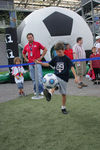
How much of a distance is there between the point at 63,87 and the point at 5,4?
95.8ft

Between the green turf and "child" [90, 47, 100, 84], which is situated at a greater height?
"child" [90, 47, 100, 84]

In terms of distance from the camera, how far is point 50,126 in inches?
110

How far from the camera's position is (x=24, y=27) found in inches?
337

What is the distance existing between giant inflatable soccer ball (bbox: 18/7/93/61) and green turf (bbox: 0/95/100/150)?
445 cm

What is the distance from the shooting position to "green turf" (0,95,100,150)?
2.20 m

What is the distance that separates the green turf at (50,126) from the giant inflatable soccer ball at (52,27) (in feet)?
14.6

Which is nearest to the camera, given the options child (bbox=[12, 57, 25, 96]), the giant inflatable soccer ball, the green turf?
the green turf

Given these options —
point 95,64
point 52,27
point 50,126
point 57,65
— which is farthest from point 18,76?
point 52,27

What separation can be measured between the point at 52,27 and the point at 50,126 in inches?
233

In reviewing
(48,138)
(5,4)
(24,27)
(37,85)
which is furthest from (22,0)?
(48,138)

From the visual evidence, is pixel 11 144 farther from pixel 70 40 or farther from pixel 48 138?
pixel 70 40

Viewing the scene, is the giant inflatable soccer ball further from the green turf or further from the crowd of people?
the green turf

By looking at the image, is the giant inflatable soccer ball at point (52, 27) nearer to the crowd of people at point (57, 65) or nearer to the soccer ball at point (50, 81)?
the crowd of people at point (57, 65)

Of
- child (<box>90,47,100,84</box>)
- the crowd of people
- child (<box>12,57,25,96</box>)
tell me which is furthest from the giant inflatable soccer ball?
child (<box>12,57,25,96</box>)
